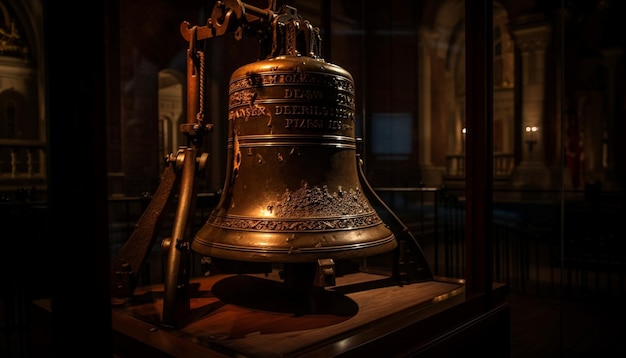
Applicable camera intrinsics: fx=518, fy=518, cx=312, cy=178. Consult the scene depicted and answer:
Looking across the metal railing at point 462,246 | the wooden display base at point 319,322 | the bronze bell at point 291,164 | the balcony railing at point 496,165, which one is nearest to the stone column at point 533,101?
the balcony railing at point 496,165

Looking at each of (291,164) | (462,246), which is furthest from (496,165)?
(291,164)

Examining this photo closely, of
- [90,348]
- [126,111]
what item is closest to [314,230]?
[90,348]

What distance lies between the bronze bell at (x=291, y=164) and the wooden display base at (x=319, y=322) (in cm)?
30

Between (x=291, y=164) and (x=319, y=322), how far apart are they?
0.70 meters

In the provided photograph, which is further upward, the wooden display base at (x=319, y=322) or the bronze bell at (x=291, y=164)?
the bronze bell at (x=291, y=164)

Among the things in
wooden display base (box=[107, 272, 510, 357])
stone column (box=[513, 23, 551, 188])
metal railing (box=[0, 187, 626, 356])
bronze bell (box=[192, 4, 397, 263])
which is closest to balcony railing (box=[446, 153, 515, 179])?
stone column (box=[513, 23, 551, 188])

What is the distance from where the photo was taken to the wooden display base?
1.88 meters

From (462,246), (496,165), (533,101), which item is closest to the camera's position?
(462,246)

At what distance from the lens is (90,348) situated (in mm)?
1267

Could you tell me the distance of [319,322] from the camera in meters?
2.22

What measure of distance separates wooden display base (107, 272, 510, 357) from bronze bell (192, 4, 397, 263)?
0.30m

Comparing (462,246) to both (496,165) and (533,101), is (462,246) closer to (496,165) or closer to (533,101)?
(533,101)

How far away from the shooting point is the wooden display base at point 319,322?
1.88m

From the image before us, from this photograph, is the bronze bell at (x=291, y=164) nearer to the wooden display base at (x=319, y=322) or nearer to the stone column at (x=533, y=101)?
the wooden display base at (x=319, y=322)
